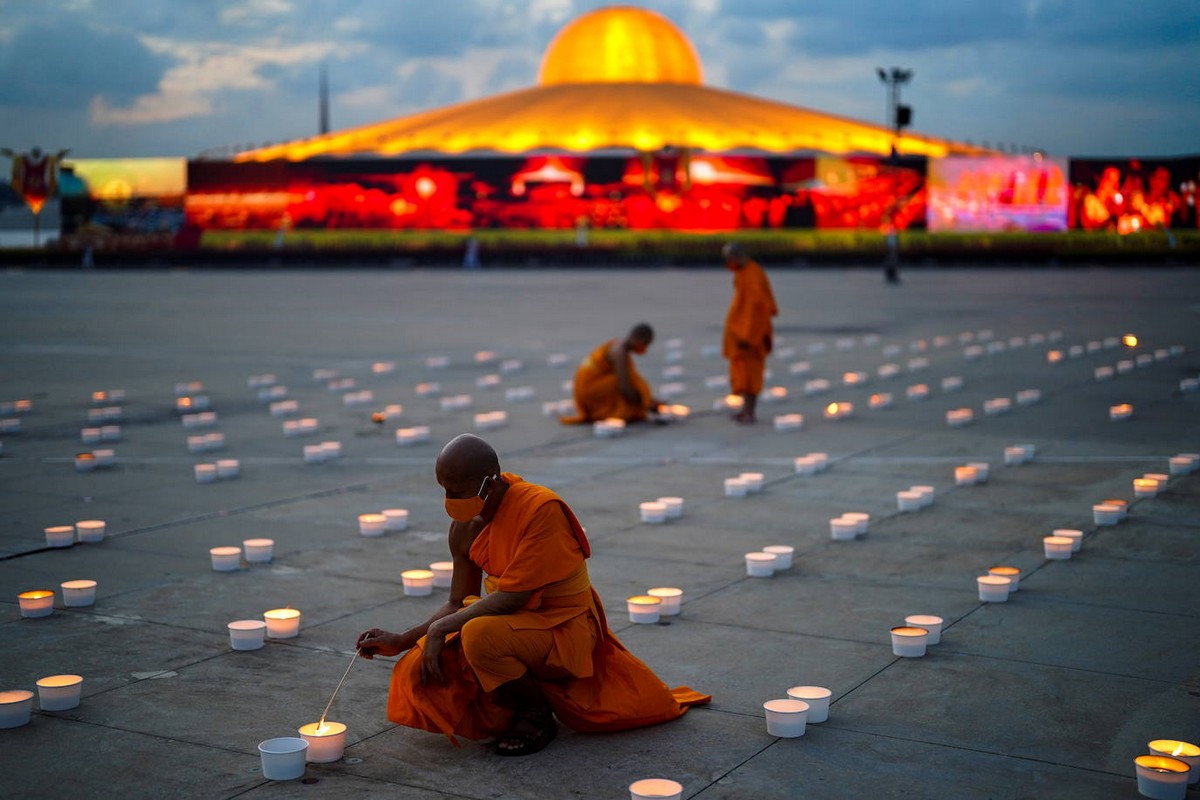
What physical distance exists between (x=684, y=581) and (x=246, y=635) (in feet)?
7.14

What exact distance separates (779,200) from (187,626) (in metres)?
51.5

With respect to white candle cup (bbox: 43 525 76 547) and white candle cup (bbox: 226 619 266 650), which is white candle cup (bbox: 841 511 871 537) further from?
white candle cup (bbox: 43 525 76 547)

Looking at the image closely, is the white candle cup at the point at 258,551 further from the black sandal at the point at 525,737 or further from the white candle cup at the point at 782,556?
the black sandal at the point at 525,737

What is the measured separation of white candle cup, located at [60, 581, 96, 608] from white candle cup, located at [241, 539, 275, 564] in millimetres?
963

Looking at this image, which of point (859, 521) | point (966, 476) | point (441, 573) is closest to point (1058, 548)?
point (859, 521)

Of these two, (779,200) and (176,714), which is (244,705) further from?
(779,200)

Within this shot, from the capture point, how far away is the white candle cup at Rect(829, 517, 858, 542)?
7.73 m

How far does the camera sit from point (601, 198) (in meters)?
56.1

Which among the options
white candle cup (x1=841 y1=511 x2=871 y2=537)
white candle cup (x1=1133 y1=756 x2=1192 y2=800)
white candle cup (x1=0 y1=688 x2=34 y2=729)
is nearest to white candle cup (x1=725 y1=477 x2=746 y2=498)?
white candle cup (x1=841 y1=511 x2=871 y2=537)

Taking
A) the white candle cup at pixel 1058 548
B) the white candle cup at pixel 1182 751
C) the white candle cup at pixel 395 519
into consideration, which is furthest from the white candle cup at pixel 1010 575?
the white candle cup at pixel 395 519

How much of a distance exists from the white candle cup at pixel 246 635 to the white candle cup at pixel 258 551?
150cm

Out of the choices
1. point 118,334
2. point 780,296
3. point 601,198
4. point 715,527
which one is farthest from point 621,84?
point 715,527

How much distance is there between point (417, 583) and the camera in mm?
6422

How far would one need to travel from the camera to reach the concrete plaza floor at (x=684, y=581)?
4.43 metres
